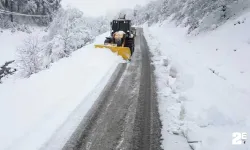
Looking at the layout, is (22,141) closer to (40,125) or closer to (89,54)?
(40,125)

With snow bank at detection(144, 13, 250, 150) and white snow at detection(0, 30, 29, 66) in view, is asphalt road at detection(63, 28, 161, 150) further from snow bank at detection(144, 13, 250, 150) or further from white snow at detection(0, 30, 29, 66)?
white snow at detection(0, 30, 29, 66)

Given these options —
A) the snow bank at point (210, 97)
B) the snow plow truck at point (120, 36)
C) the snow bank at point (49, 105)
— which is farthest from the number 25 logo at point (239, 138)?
the snow plow truck at point (120, 36)

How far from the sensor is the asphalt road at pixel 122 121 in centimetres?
627

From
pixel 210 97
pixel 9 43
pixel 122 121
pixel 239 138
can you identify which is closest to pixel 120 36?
pixel 210 97

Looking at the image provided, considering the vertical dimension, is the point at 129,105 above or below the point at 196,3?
below

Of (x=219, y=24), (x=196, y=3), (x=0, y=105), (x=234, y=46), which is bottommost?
(x=0, y=105)

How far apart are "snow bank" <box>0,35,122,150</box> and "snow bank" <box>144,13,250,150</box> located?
258cm

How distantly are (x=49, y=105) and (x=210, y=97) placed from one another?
522 cm

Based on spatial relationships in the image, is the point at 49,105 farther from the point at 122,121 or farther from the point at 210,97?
the point at 210,97

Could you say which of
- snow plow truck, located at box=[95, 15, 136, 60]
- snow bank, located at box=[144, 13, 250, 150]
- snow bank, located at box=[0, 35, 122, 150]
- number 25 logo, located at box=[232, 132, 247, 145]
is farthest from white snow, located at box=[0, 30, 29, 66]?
number 25 logo, located at box=[232, 132, 247, 145]

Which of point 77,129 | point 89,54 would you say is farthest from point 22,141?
point 89,54

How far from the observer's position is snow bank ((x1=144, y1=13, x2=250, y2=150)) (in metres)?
6.50

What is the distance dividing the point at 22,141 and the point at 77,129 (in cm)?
136

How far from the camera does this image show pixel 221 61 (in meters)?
14.9
